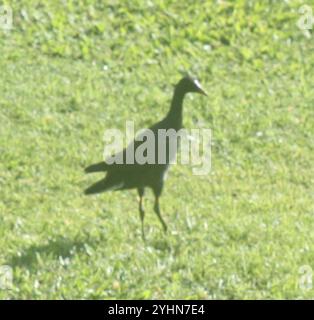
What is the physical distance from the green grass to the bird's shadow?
2 centimetres

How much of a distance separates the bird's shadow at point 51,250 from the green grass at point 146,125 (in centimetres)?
2

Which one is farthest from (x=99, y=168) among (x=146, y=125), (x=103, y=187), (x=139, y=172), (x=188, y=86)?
(x=146, y=125)

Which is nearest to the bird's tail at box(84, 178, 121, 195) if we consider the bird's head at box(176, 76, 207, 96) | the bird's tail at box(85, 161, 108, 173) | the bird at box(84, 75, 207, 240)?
the bird at box(84, 75, 207, 240)

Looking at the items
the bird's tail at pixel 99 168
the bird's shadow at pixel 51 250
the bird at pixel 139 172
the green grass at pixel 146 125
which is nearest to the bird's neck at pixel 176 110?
the bird at pixel 139 172

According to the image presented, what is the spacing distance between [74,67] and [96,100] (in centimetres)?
88

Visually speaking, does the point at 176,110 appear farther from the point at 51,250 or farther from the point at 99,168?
the point at 51,250

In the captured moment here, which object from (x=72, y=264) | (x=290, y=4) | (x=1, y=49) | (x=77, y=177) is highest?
(x=290, y=4)

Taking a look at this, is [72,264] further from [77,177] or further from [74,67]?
[74,67]

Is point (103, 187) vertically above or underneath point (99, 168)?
underneath

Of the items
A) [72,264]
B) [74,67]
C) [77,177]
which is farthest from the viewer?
[74,67]

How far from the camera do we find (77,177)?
364 inches

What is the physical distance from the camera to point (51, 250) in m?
7.63

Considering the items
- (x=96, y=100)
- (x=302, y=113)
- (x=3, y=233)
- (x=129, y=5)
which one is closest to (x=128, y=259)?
(x=3, y=233)

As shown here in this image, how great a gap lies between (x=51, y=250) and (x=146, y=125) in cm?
322
